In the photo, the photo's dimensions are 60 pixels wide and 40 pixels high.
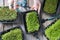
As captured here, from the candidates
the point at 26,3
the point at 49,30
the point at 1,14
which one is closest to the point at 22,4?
the point at 26,3

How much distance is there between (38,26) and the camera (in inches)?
62.6

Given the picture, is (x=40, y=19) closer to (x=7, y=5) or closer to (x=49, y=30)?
(x=49, y=30)

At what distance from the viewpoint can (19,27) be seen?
1598mm

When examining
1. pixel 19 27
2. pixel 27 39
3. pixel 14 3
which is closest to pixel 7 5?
pixel 14 3

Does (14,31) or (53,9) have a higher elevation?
(53,9)

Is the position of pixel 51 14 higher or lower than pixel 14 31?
higher

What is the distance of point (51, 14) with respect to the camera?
1.61m

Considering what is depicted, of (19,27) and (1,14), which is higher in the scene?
(1,14)

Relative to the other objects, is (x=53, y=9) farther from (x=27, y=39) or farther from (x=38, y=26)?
(x=27, y=39)

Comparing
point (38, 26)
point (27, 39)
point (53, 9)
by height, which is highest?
point (53, 9)

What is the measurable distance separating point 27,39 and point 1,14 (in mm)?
280

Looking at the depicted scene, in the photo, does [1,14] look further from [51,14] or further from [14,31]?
[51,14]

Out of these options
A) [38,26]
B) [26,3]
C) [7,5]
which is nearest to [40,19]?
[38,26]

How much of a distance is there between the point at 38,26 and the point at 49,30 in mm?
88
